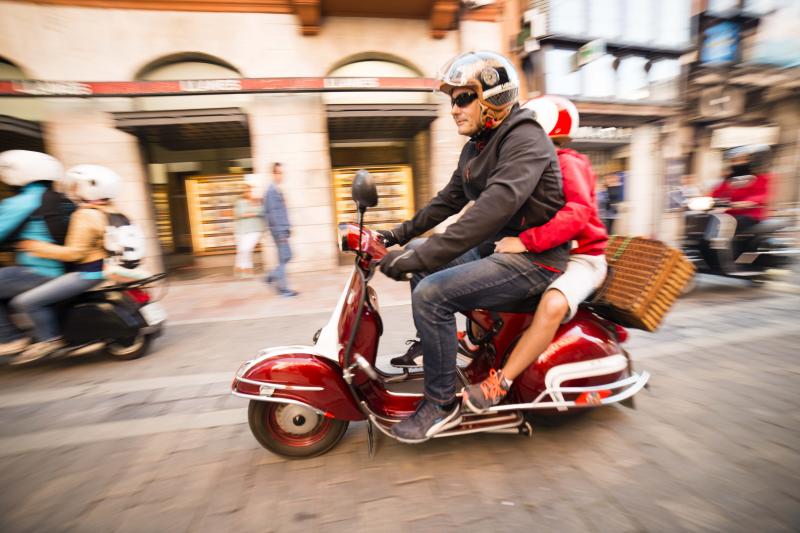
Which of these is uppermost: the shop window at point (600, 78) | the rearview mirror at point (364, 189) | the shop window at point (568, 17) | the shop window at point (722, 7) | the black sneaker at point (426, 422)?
the shop window at point (722, 7)

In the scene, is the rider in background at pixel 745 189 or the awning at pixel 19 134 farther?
the awning at pixel 19 134

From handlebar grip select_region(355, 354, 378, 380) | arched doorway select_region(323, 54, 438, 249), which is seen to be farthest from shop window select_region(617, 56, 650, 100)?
handlebar grip select_region(355, 354, 378, 380)

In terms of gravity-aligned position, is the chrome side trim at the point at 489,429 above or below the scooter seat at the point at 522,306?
below

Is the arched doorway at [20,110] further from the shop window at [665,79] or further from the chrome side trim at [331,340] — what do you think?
the shop window at [665,79]

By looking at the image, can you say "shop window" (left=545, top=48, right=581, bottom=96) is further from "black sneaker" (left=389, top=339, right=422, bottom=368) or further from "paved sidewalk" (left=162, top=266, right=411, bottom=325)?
"black sneaker" (left=389, top=339, right=422, bottom=368)

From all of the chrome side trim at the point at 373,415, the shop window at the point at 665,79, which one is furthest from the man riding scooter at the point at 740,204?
the shop window at the point at 665,79

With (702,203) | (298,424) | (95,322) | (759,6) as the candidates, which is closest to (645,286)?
(298,424)

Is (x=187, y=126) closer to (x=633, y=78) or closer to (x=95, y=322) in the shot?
(x=95, y=322)

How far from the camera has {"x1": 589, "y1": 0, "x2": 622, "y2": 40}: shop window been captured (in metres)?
10.5

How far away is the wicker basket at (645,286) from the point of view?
85.0 inches

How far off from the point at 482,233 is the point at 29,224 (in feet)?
13.2

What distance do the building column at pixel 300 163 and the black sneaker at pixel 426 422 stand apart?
6.94 m

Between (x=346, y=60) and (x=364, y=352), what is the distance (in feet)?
27.5

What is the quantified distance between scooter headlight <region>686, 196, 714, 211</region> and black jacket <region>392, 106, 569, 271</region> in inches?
178
